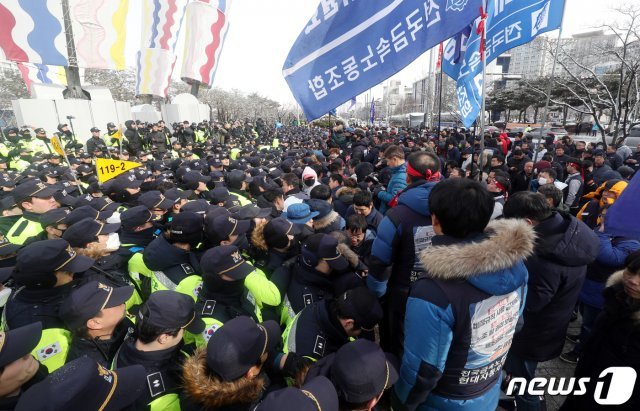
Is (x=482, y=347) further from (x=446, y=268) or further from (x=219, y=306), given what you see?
(x=219, y=306)

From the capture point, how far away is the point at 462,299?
1428 millimetres

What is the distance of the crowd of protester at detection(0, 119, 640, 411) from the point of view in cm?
143

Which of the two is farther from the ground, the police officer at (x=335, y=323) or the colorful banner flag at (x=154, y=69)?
the colorful banner flag at (x=154, y=69)

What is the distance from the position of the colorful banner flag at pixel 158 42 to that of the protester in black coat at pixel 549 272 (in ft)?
78.3

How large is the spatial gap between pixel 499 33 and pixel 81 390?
6.21 m

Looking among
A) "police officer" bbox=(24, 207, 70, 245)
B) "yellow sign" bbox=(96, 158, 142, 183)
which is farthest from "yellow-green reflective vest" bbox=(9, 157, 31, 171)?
"police officer" bbox=(24, 207, 70, 245)

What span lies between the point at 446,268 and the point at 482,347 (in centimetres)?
49

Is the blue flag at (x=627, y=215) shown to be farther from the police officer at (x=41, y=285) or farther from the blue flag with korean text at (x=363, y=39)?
the police officer at (x=41, y=285)

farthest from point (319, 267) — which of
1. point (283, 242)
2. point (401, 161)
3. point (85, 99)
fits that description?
point (85, 99)

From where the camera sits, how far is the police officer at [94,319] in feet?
6.08

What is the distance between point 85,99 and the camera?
56.4 feet

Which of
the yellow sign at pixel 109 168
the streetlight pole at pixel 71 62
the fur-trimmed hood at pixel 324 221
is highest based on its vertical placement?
the streetlight pole at pixel 71 62

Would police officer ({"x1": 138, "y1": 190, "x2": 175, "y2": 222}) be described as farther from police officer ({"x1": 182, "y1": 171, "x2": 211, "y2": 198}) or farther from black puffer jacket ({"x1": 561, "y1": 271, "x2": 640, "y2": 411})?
black puffer jacket ({"x1": 561, "y1": 271, "x2": 640, "y2": 411})

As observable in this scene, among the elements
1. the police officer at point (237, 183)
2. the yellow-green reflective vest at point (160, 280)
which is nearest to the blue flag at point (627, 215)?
the yellow-green reflective vest at point (160, 280)
